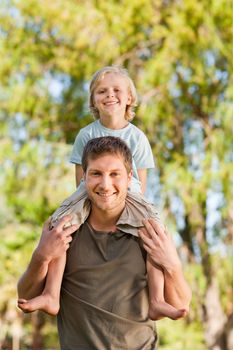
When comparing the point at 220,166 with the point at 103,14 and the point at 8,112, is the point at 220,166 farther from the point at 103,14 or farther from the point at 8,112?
the point at 8,112

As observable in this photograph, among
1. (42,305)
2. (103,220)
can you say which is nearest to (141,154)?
(103,220)

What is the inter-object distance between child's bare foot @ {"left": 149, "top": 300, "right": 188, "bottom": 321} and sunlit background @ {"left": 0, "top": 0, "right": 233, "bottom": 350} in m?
11.3

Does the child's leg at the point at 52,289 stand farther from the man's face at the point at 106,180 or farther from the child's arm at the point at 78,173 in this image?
the child's arm at the point at 78,173

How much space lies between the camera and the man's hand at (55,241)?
3.18m

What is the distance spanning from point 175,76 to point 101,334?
1226 cm

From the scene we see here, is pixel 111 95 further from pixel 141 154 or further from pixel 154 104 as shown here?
pixel 154 104

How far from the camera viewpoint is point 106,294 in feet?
10.5

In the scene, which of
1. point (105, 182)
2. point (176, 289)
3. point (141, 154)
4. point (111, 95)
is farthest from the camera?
point (141, 154)

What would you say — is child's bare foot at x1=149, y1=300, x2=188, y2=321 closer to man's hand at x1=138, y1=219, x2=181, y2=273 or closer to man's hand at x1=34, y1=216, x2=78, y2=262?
man's hand at x1=138, y1=219, x2=181, y2=273

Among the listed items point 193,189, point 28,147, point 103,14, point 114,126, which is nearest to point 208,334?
point 193,189

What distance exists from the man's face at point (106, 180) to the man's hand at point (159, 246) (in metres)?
0.16

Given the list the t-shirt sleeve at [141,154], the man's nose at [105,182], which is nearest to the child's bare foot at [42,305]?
the man's nose at [105,182]

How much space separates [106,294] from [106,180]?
0.43 m

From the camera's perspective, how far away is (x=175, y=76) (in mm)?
15172
